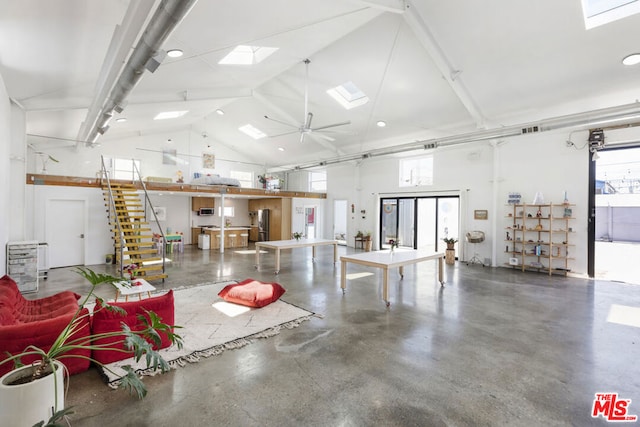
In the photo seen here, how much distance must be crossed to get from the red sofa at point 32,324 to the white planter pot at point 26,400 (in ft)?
2.17

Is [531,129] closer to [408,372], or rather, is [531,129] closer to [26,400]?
[408,372]

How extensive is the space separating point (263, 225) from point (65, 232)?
7.26m

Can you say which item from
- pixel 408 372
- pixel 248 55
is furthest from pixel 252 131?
pixel 408 372

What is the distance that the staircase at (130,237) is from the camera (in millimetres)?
6445

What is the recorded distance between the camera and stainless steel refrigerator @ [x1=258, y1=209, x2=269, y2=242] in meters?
13.7

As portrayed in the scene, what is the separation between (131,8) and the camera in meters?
3.42

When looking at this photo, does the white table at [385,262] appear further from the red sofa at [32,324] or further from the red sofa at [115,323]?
the red sofa at [32,324]

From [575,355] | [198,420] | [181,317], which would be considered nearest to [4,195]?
[181,317]

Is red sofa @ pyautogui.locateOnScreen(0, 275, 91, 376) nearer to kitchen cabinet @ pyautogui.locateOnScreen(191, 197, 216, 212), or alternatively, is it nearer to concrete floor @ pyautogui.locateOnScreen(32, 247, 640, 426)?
concrete floor @ pyautogui.locateOnScreen(32, 247, 640, 426)

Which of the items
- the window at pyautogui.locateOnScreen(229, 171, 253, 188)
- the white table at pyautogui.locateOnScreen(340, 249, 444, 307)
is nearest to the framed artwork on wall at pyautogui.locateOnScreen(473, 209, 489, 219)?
the white table at pyautogui.locateOnScreen(340, 249, 444, 307)

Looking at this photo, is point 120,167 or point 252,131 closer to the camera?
point 120,167

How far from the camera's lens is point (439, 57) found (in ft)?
18.8

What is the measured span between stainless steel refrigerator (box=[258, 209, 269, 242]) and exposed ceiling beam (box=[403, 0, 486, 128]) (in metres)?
9.34

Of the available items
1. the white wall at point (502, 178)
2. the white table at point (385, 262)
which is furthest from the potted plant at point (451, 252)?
the white table at point (385, 262)
